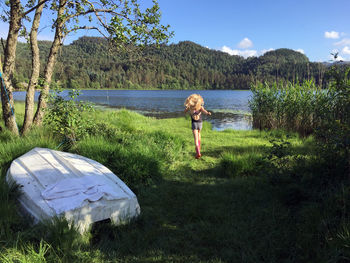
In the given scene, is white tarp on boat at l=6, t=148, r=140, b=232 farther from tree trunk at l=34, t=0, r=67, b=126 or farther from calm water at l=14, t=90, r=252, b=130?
tree trunk at l=34, t=0, r=67, b=126

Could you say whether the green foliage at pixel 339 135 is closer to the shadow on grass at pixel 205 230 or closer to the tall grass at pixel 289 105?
the shadow on grass at pixel 205 230

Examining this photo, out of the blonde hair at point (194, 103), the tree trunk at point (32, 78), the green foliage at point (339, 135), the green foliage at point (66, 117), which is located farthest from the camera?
the blonde hair at point (194, 103)

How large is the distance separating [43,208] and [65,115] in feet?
12.2

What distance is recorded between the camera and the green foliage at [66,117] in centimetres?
597

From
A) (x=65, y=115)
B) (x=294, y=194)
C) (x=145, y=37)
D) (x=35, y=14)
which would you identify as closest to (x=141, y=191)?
(x=294, y=194)

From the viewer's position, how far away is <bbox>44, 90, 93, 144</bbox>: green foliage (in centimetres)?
597

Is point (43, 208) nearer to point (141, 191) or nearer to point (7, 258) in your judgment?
point (7, 258)

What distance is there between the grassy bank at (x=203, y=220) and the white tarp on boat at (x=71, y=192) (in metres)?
0.19

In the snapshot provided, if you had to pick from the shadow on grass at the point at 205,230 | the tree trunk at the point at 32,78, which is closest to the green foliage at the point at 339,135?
the shadow on grass at the point at 205,230

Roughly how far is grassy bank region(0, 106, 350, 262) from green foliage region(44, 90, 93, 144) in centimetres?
67

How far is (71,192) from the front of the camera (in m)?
3.08

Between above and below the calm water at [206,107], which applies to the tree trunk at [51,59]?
above

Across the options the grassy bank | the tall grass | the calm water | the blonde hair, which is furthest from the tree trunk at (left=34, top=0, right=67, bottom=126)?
the tall grass

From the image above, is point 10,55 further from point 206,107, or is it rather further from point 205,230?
point 206,107
